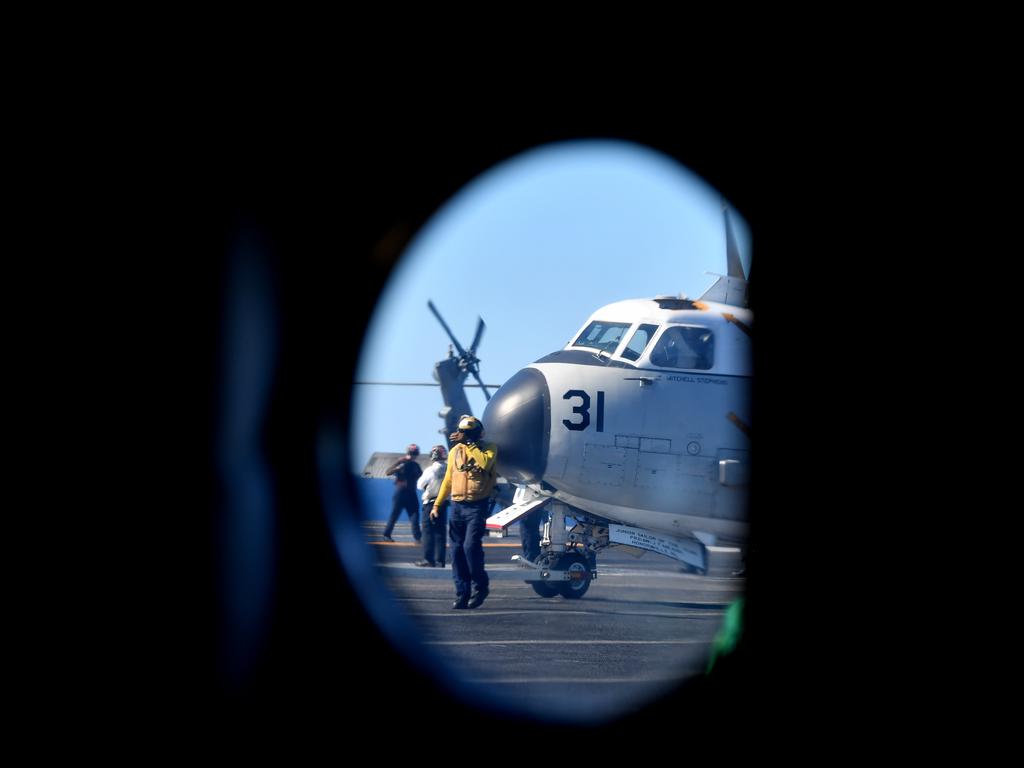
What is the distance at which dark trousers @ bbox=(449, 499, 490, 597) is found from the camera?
871 centimetres

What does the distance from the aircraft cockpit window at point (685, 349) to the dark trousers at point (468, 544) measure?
6.78 ft

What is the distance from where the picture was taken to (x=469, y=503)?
29.1 feet

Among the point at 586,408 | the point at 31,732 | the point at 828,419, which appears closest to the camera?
the point at 31,732

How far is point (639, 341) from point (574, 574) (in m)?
2.49

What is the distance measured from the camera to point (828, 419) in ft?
14.6

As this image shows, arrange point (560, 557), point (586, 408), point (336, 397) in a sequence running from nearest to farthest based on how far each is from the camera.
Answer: point (336, 397), point (586, 408), point (560, 557)

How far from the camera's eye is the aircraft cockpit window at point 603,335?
955cm

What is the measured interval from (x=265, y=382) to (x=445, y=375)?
42.6 ft

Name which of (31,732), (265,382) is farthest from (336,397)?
(31,732)

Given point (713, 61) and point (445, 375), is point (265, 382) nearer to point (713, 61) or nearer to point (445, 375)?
point (713, 61)

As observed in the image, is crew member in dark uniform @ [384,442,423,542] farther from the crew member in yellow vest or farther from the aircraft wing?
the aircraft wing

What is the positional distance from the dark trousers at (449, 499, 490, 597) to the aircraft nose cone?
50 cm

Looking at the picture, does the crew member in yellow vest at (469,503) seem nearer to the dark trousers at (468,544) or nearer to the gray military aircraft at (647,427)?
the dark trousers at (468,544)

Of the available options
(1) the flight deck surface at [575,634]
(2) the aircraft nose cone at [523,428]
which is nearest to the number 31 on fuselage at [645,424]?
(2) the aircraft nose cone at [523,428]
